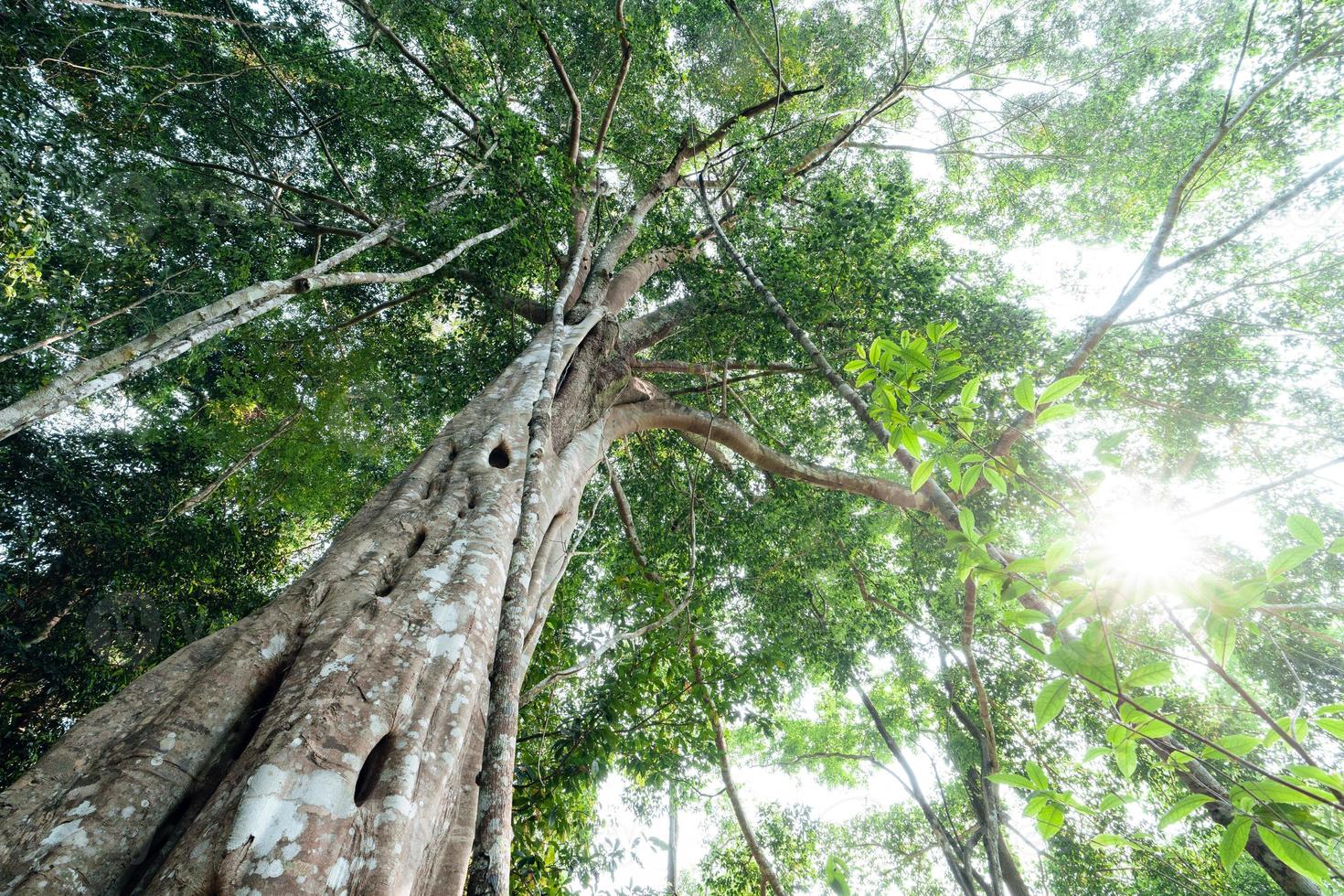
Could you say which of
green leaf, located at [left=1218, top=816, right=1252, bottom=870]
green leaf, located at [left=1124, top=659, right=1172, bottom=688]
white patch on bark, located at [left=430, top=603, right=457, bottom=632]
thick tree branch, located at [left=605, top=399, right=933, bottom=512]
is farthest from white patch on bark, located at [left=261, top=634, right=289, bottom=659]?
thick tree branch, located at [left=605, top=399, right=933, bottom=512]

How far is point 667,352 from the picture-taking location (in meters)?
7.18

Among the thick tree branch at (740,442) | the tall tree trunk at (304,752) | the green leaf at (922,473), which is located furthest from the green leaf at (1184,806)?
the thick tree branch at (740,442)

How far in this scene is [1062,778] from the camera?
16.4 ft

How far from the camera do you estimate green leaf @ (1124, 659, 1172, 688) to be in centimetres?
99

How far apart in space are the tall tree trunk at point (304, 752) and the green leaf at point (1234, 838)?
1752 mm

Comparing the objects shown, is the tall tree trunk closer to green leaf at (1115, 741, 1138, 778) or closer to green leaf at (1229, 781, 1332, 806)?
green leaf at (1115, 741, 1138, 778)

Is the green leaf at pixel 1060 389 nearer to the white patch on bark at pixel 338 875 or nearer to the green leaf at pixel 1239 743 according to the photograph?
the green leaf at pixel 1239 743

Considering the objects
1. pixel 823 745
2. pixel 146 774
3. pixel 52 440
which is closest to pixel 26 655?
pixel 52 440

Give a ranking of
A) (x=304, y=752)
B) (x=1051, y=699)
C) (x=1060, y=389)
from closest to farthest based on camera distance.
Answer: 1. (x=1051, y=699)
2. (x=1060, y=389)
3. (x=304, y=752)

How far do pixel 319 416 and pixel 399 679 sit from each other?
520 centimetres

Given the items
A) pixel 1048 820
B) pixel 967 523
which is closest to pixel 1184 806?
pixel 1048 820

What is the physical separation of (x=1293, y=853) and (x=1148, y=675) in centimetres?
34

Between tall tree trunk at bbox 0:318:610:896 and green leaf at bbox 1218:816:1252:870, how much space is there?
175 centimetres

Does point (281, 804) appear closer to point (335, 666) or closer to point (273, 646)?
point (335, 666)
